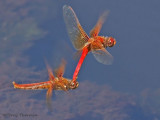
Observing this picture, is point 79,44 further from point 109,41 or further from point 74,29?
point 109,41

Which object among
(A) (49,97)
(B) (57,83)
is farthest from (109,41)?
(A) (49,97)

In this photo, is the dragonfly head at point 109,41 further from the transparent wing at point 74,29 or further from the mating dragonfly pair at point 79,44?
the transparent wing at point 74,29

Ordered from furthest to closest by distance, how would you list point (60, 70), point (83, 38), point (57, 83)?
point (83, 38)
point (57, 83)
point (60, 70)

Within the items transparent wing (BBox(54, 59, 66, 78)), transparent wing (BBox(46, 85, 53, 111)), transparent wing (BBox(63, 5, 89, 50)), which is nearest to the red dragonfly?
transparent wing (BBox(63, 5, 89, 50))

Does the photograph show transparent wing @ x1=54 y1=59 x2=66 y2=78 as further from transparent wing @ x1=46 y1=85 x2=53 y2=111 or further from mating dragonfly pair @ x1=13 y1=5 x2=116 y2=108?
transparent wing @ x1=46 y1=85 x2=53 y2=111

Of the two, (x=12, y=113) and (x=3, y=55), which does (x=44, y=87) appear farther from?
(x=3, y=55)

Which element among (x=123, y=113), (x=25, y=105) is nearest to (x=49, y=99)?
(x=25, y=105)
